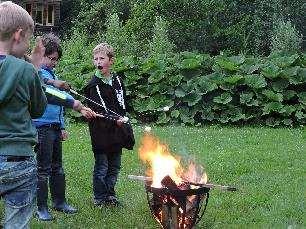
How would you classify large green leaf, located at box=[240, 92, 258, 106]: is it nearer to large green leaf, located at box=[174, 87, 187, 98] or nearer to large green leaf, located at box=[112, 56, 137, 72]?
large green leaf, located at box=[174, 87, 187, 98]

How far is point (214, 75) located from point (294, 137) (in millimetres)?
2487

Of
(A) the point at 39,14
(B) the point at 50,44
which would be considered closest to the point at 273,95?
(B) the point at 50,44

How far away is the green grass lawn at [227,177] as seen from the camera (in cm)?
539

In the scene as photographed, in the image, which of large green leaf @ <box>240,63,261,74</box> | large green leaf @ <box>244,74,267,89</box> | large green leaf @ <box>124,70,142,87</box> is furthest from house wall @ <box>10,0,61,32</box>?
large green leaf @ <box>244,74,267,89</box>

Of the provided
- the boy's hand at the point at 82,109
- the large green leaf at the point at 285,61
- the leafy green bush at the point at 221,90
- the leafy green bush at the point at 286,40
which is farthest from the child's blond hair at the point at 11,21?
the leafy green bush at the point at 286,40

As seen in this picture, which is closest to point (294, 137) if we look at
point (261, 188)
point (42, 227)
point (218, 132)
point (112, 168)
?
point (218, 132)

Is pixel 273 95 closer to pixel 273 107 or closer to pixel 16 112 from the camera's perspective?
pixel 273 107

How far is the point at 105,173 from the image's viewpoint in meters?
5.76

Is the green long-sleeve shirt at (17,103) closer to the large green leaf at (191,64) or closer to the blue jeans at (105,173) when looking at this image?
the blue jeans at (105,173)

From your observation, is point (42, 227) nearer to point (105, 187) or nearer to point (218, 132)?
point (105, 187)

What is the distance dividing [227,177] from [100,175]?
1.97m

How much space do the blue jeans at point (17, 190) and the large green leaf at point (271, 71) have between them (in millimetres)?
8792

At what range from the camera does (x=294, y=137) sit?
9945 mm

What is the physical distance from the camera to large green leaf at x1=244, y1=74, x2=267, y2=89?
11.5 m
